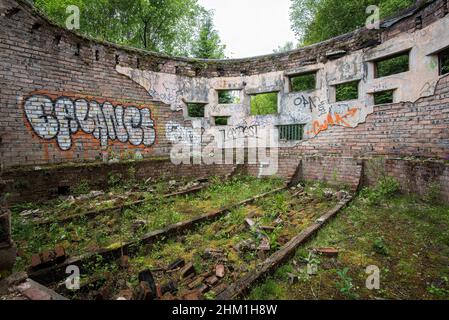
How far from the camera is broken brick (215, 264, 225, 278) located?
2957mm

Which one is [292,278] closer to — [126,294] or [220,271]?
[220,271]

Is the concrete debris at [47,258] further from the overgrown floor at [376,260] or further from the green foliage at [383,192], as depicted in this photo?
the green foliage at [383,192]

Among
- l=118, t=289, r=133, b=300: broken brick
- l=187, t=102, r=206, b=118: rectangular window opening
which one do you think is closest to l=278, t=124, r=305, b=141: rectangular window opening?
l=187, t=102, r=206, b=118: rectangular window opening

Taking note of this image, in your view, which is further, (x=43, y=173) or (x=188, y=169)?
(x=188, y=169)

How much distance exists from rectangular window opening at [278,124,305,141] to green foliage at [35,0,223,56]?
9070 millimetres

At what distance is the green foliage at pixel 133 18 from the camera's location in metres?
15.4

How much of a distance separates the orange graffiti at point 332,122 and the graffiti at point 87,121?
6.68 m

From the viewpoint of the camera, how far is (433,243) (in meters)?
3.65

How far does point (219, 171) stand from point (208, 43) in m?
10.2

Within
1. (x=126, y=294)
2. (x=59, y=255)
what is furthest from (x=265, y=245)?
(x=59, y=255)

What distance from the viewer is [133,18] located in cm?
1644
